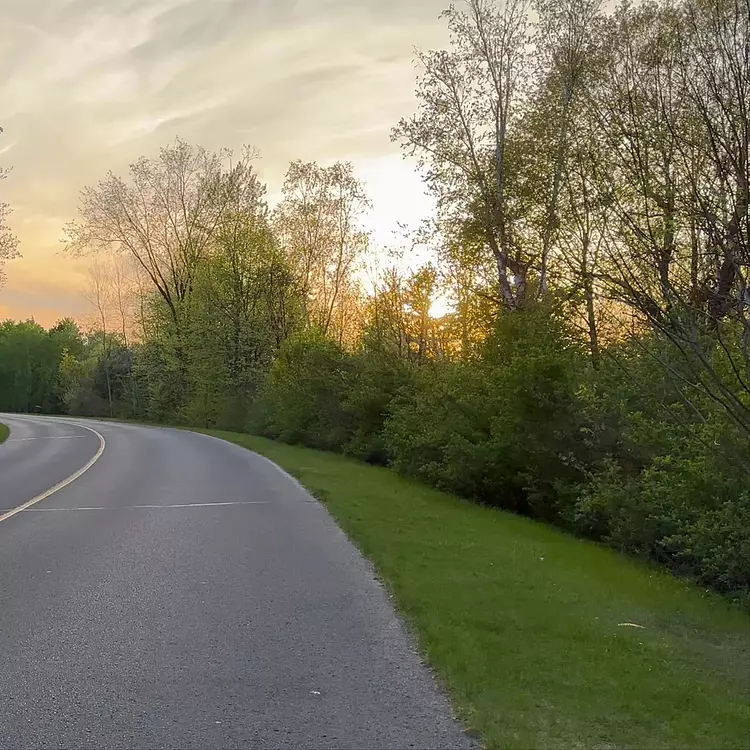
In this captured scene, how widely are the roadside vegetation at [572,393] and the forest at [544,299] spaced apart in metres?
0.07

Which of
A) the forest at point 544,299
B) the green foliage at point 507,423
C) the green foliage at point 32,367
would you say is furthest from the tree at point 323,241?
the green foliage at point 32,367

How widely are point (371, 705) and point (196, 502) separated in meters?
9.97

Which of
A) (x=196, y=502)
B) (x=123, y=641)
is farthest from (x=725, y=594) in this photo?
(x=196, y=502)

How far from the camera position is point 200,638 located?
6.22 meters

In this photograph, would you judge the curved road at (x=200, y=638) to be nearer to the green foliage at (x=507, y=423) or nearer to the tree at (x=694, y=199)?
the tree at (x=694, y=199)

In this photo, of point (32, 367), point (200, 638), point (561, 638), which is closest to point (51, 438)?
point (200, 638)

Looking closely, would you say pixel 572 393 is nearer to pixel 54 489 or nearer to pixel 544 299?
pixel 544 299

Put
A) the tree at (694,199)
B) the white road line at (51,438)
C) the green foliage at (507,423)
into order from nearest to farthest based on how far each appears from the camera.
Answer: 1. the tree at (694,199)
2. the green foliage at (507,423)
3. the white road line at (51,438)

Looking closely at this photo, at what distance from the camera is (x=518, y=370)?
15445mm

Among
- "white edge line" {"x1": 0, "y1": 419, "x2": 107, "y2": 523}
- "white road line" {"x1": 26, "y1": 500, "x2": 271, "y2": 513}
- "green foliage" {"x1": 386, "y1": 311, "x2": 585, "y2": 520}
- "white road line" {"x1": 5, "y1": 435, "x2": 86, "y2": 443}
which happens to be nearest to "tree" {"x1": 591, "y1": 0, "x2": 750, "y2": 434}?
"green foliage" {"x1": 386, "y1": 311, "x2": 585, "y2": 520}

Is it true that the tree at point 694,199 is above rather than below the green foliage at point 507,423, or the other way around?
above

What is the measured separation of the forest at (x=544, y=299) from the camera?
24.2ft

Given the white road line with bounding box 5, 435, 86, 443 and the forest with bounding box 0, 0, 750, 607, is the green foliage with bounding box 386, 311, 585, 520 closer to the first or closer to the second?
the forest with bounding box 0, 0, 750, 607

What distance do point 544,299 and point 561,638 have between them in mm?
11041
